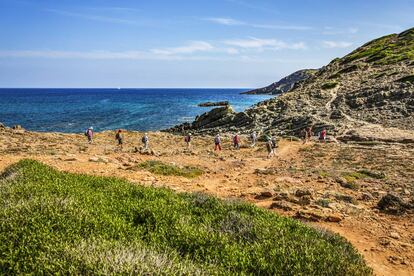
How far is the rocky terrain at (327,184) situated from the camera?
11266mm

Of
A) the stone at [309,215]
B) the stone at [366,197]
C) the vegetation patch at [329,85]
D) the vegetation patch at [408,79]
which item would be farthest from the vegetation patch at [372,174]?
the vegetation patch at [329,85]

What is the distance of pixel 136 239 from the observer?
24.2ft

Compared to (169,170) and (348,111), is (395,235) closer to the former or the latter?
(169,170)

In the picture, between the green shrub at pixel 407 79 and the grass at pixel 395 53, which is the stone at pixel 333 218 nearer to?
the green shrub at pixel 407 79

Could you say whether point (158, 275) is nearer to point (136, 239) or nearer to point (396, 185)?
point (136, 239)

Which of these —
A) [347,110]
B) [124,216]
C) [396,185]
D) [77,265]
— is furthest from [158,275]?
[347,110]

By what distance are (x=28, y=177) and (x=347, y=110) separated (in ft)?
156

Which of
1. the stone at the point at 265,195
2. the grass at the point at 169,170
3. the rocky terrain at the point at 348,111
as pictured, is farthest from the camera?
the rocky terrain at the point at 348,111

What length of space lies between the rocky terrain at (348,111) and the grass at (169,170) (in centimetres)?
2402

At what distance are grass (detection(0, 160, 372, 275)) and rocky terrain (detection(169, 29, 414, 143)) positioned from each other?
31.7 m

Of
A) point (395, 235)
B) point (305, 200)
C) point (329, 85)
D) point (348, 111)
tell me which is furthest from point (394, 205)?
point (329, 85)

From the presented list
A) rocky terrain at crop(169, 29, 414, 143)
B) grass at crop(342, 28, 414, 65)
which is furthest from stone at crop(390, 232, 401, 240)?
grass at crop(342, 28, 414, 65)

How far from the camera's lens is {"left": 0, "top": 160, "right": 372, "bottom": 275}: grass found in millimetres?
6070

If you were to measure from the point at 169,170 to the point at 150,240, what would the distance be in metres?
12.7
